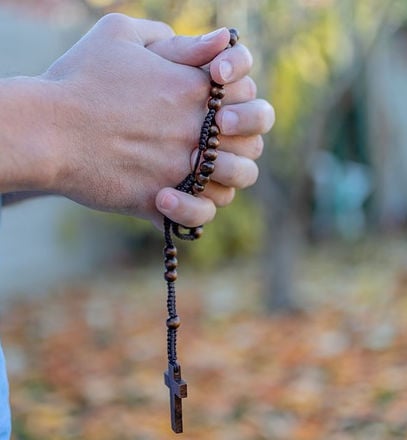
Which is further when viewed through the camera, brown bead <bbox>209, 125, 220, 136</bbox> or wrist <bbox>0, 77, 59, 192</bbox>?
brown bead <bbox>209, 125, 220, 136</bbox>

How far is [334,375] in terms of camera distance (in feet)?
11.7

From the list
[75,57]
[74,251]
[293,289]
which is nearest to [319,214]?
[74,251]

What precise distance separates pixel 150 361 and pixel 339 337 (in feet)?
3.18

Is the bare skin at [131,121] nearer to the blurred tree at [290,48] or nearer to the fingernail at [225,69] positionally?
the fingernail at [225,69]

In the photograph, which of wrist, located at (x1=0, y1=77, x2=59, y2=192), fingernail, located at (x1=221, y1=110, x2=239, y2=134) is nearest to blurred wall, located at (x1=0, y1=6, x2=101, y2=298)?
fingernail, located at (x1=221, y1=110, x2=239, y2=134)

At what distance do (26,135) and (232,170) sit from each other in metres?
0.39

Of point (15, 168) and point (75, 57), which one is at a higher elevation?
point (75, 57)

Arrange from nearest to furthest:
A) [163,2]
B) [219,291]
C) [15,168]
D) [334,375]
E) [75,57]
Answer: [15,168]
[75,57]
[334,375]
[163,2]
[219,291]

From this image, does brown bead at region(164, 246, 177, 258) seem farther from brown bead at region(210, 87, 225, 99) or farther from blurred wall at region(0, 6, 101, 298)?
blurred wall at region(0, 6, 101, 298)

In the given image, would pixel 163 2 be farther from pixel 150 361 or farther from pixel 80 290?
pixel 80 290

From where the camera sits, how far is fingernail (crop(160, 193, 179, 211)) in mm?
1260

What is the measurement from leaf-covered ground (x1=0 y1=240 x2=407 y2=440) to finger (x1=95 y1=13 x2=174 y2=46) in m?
1.86

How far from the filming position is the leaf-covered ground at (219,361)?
3047mm

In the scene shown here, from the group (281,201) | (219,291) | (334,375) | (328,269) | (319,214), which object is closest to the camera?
(334,375)
